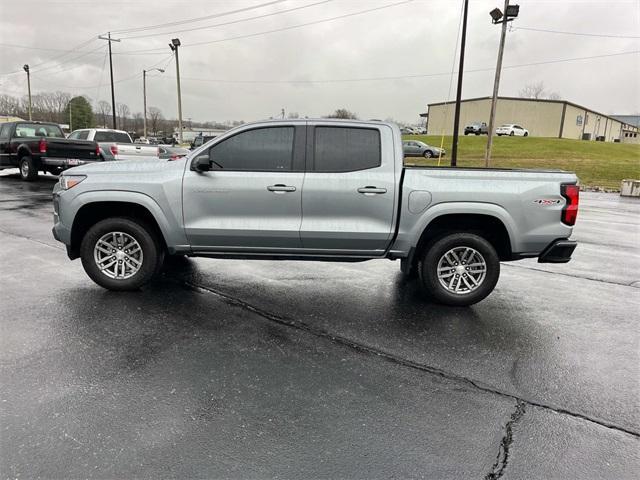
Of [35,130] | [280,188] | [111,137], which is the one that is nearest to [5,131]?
[35,130]

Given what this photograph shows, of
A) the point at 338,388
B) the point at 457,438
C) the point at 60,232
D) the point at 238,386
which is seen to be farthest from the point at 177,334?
the point at 457,438

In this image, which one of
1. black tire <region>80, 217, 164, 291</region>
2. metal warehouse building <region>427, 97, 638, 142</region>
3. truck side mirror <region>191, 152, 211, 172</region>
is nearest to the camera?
truck side mirror <region>191, 152, 211, 172</region>

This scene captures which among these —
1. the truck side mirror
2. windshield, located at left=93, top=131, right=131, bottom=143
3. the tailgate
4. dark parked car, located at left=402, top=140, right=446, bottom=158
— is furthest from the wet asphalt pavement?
dark parked car, located at left=402, top=140, right=446, bottom=158

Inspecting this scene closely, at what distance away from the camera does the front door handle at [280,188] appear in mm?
4730

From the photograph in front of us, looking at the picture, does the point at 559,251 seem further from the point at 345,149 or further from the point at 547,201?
the point at 345,149

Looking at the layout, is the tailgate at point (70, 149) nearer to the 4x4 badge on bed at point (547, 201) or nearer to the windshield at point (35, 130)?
the windshield at point (35, 130)

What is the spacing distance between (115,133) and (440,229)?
1675 cm

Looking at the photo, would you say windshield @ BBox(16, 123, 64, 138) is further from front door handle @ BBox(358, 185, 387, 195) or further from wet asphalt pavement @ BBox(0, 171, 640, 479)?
front door handle @ BBox(358, 185, 387, 195)

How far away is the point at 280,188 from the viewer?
4730 millimetres

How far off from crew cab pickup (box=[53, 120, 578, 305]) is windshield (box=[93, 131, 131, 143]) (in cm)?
1417

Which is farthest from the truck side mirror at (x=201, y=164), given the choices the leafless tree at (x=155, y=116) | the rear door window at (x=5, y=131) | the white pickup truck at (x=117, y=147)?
the leafless tree at (x=155, y=116)

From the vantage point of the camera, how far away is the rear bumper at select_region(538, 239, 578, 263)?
474 centimetres

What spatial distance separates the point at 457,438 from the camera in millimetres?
2725

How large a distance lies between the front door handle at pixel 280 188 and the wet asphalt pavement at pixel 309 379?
1.21 metres
